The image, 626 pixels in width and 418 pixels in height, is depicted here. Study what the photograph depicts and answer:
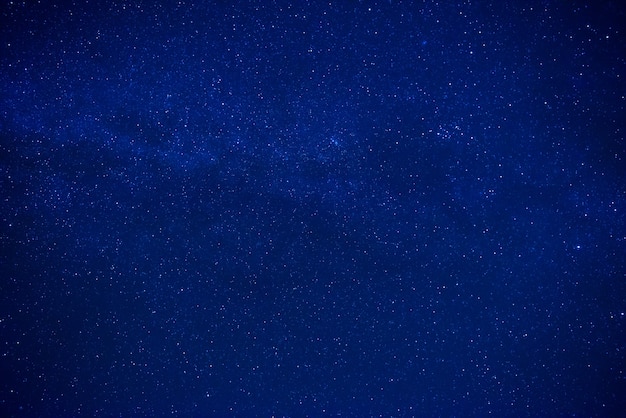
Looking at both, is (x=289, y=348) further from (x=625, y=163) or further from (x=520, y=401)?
(x=625, y=163)

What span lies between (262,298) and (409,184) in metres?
1.21

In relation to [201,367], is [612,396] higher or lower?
lower

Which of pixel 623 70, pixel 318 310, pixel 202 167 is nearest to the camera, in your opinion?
pixel 623 70

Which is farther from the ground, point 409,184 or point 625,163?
point 409,184

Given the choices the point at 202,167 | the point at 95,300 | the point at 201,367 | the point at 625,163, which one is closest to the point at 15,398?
the point at 95,300

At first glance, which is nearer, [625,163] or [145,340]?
[625,163]

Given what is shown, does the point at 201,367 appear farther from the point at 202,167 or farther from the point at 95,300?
the point at 202,167

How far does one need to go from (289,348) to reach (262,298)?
397mm

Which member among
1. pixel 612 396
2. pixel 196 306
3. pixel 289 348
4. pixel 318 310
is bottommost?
pixel 612 396

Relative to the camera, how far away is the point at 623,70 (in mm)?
2014

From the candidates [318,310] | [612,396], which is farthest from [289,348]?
[612,396]

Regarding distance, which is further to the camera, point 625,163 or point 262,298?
point 262,298

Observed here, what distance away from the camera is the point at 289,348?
2.36m

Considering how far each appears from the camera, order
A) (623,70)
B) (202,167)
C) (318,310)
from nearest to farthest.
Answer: (623,70) → (202,167) → (318,310)
